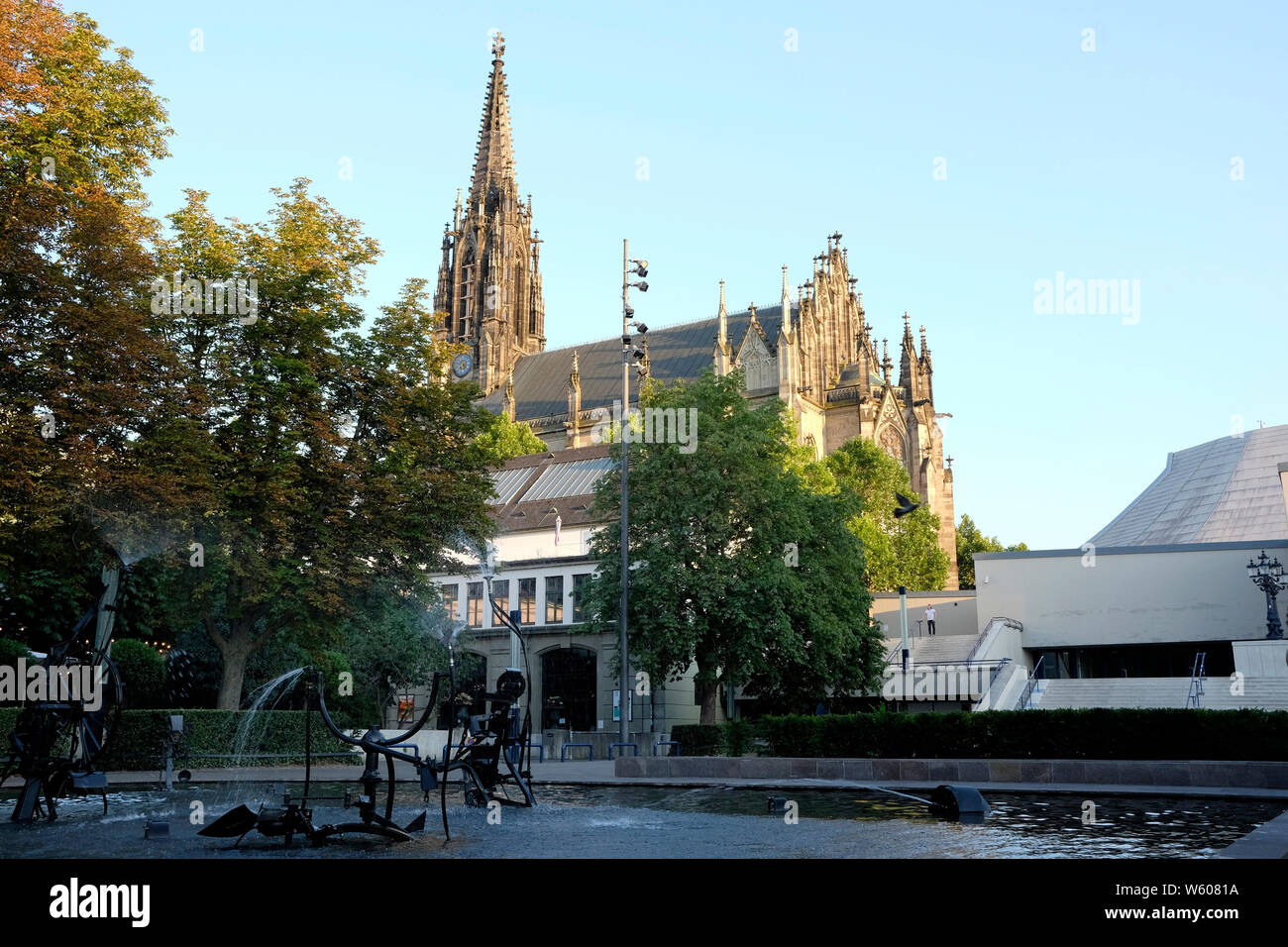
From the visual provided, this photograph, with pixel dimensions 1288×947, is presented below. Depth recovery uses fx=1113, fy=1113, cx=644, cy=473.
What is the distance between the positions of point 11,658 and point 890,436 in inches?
2739

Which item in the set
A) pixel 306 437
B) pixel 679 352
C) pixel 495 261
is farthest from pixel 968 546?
pixel 306 437

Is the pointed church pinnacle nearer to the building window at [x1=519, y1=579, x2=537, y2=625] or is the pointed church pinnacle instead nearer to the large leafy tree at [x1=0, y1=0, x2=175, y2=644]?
the building window at [x1=519, y1=579, x2=537, y2=625]

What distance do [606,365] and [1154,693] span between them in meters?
70.8

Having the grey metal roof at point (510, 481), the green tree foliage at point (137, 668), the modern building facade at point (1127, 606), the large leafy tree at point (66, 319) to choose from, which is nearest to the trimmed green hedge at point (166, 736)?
the green tree foliage at point (137, 668)

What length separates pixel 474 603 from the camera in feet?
178

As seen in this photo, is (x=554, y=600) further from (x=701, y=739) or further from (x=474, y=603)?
(x=701, y=739)

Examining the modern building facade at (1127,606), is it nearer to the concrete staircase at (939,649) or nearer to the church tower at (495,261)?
the concrete staircase at (939,649)

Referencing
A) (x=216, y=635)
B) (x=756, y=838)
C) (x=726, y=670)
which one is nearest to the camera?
(x=756, y=838)

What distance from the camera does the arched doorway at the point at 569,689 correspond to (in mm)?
49219

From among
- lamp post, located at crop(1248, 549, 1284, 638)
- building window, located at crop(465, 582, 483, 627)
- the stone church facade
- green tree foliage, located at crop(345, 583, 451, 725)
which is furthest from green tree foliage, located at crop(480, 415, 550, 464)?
lamp post, located at crop(1248, 549, 1284, 638)

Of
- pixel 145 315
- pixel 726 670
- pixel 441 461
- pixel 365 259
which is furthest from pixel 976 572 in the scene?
pixel 145 315

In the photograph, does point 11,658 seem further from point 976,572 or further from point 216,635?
point 976,572

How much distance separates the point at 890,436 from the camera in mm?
88250

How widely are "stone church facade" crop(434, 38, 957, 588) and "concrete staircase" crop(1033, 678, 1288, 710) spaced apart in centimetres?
3487
